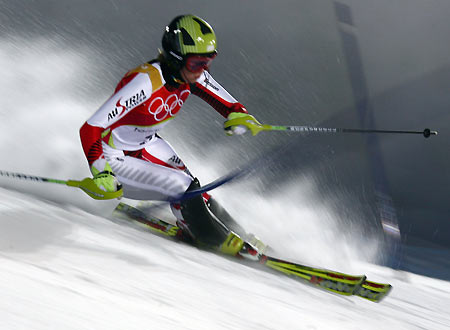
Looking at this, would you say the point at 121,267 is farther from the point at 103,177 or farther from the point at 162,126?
the point at 162,126

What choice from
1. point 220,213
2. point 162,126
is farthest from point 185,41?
point 220,213

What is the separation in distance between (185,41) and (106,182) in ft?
2.41

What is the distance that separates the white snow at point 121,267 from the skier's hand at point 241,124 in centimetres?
68

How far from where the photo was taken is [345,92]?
665 cm

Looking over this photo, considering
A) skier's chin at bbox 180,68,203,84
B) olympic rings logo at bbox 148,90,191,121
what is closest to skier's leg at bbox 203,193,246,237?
olympic rings logo at bbox 148,90,191,121

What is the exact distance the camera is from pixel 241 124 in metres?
2.71

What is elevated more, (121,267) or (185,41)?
(185,41)

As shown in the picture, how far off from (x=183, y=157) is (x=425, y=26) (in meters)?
3.95

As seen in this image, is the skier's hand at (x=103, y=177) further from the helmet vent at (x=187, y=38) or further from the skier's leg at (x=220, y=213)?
the skier's leg at (x=220, y=213)

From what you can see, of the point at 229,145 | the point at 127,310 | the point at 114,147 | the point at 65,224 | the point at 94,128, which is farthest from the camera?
the point at 229,145

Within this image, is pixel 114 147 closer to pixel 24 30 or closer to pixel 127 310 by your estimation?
pixel 127 310

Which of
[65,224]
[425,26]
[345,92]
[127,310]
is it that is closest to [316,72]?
[345,92]

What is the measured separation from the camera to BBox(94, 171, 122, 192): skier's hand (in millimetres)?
2143

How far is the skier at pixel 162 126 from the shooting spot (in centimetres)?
226
